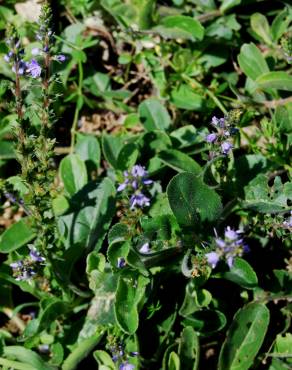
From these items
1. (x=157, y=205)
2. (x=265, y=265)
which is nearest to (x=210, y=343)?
(x=265, y=265)

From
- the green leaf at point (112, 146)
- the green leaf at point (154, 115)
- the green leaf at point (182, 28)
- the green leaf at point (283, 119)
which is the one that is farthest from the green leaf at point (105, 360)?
the green leaf at point (182, 28)

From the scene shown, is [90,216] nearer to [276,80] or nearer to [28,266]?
[28,266]

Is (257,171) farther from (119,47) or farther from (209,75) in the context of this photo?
(119,47)

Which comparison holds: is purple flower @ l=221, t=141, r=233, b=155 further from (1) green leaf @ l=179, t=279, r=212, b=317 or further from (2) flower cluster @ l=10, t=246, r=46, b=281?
(2) flower cluster @ l=10, t=246, r=46, b=281

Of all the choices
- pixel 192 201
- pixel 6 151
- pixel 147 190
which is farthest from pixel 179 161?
pixel 6 151

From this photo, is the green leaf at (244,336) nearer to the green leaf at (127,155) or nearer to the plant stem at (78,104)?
the green leaf at (127,155)
